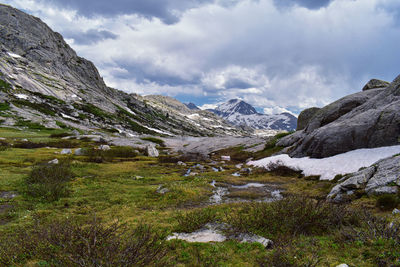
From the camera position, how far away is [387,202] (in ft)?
47.7

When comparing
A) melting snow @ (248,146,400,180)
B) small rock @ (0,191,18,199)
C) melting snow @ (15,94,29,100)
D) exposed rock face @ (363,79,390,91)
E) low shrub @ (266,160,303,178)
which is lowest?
small rock @ (0,191,18,199)

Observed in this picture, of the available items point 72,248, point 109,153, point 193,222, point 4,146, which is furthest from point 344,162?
point 4,146

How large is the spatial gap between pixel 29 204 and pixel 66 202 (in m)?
2.97

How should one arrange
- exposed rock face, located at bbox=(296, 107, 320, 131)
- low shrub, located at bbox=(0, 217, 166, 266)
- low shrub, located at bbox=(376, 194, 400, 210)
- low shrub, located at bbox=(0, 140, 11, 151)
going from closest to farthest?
low shrub, located at bbox=(0, 217, 166, 266) → low shrub, located at bbox=(376, 194, 400, 210) → low shrub, located at bbox=(0, 140, 11, 151) → exposed rock face, located at bbox=(296, 107, 320, 131)

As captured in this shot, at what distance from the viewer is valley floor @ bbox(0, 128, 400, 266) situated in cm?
847

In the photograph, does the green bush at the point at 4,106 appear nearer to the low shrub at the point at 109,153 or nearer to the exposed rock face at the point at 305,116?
the low shrub at the point at 109,153

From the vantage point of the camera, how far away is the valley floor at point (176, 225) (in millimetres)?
8469

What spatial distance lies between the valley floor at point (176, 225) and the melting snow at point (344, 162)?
4.26 meters

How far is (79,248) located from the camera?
809cm

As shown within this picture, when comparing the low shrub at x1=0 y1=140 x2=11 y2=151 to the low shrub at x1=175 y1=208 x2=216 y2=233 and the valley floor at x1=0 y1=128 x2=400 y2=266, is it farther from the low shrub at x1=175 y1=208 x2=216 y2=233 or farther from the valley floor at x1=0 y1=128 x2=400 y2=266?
the low shrub at x1=175 y1=208 x2=216 y2=233

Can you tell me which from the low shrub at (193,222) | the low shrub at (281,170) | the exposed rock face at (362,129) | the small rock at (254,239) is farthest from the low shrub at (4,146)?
the exposed rock face at (362,129)

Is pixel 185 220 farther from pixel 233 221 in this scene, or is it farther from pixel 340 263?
pixel 340 263

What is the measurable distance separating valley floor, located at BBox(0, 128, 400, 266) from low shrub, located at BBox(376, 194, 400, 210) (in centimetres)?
55

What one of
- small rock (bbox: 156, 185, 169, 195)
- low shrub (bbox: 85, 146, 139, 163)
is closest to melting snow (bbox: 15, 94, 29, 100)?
low shrub (bbox: 85, 146, 139, 163)
